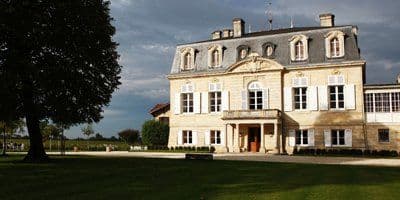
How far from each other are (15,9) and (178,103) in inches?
910

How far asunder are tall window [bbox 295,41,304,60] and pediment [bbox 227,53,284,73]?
5.66 ft

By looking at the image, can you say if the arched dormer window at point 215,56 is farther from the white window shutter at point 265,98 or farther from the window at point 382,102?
the window at point 382,102

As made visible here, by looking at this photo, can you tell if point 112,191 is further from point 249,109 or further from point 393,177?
point 249,109

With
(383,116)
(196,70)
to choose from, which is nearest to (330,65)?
(383,116)

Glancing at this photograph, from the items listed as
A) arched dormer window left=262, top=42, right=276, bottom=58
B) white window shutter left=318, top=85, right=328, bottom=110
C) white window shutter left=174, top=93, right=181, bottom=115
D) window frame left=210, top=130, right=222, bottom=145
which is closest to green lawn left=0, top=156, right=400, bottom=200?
white window shutter left=318, top=85, right=328, bottom=110

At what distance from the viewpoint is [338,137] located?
116 feet

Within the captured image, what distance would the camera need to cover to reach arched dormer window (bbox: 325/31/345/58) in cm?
3584

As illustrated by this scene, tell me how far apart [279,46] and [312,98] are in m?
5.45

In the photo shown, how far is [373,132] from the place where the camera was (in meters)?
34.3

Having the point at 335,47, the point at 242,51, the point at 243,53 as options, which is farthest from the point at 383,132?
the point at 242,51

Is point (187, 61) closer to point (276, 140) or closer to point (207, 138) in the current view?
point (207, 138)

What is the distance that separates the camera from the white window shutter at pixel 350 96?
114 ft

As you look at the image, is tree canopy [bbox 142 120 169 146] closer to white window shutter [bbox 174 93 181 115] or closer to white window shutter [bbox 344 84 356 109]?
white window shutter [bbox 174 93 181 115]

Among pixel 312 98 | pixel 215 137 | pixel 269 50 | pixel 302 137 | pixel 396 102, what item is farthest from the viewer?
pixel 215 137
